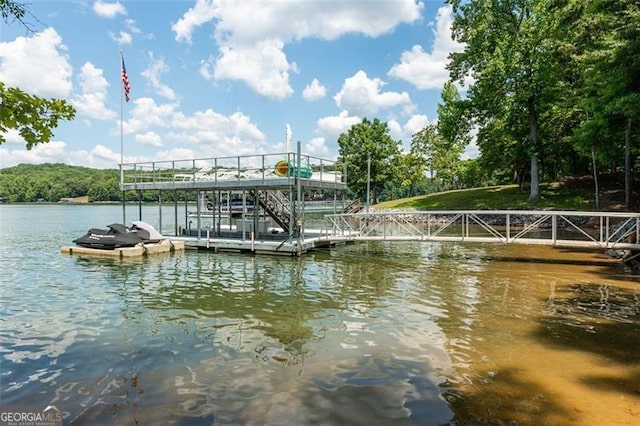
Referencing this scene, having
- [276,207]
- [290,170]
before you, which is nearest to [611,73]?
[290,170]

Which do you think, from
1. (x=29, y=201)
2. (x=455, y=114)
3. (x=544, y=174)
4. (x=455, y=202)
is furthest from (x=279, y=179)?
(x=29, y=201)

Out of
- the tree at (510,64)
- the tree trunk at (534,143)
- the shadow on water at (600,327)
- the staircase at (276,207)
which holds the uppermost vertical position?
the tree at (510,64)

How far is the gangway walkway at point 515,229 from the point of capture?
58.4 feet

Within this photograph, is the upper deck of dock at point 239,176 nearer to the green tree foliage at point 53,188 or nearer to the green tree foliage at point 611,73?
the green tree foliage at point 611,73

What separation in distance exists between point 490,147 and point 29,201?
14213 cm

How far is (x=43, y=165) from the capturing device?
185 metres

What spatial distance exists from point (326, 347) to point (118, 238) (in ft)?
58.0

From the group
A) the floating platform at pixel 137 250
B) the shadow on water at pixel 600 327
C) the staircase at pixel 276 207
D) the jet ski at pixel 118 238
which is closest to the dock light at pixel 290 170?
the staircase at pixel 276 207

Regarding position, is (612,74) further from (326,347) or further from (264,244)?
(326,347)

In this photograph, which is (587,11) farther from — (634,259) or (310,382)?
(310,382)

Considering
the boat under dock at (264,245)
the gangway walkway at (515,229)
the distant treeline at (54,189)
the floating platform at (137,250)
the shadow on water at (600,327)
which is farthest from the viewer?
the distant treeline at (54,189)

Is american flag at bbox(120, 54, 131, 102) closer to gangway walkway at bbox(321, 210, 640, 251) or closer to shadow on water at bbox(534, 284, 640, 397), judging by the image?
gangway walkway at bbox(321, 210, 640, 251)

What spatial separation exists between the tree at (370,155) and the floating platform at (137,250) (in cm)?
4329

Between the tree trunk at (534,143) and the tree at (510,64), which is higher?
the tree at (510,64)
